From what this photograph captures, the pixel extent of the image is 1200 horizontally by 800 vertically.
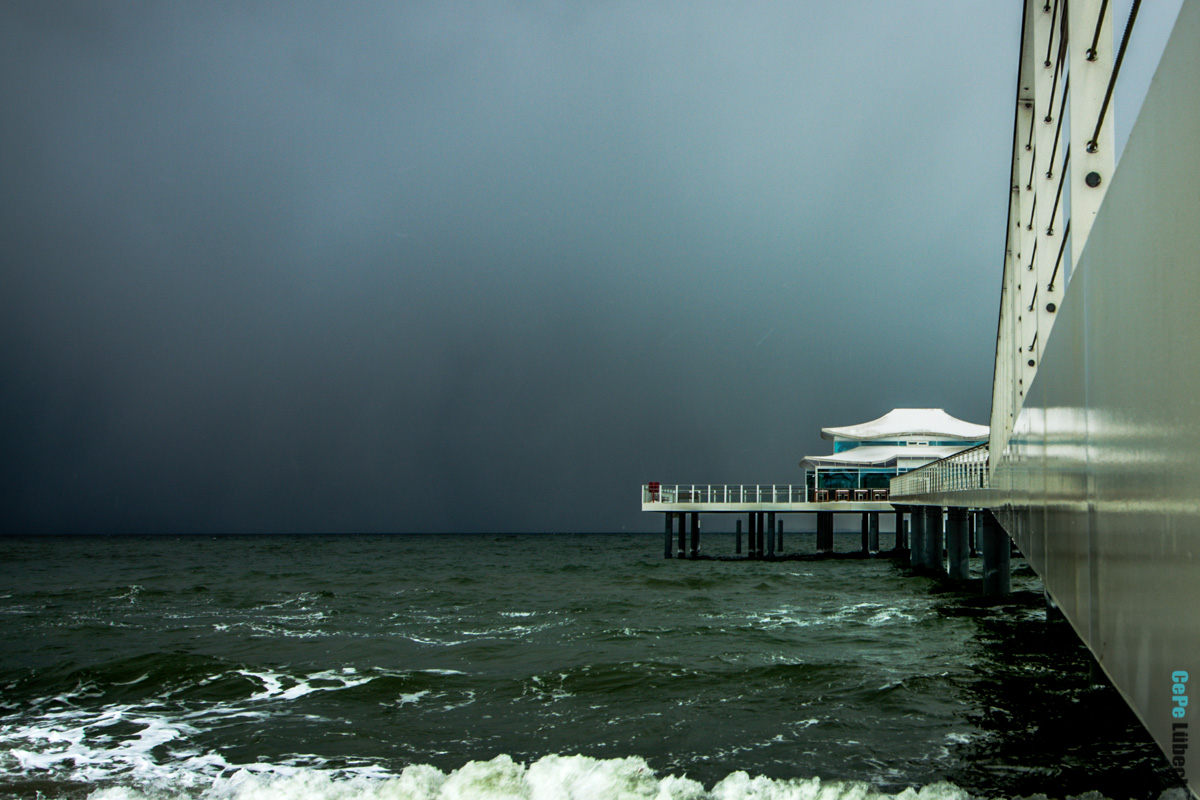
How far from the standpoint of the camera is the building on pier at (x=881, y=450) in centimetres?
5116

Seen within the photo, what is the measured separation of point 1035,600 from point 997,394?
13776 millimetres

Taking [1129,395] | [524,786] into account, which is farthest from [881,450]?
[1129,395]

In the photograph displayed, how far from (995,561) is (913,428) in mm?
37662

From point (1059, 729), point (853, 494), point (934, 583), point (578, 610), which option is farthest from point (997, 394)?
point (853, 494)

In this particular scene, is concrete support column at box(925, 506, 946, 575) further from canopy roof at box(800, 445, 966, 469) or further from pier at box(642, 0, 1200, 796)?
pier at box(642, 0, 1200, 796)

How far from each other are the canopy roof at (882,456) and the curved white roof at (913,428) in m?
1.53

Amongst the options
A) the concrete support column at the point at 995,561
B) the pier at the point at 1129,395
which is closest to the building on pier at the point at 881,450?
the concrete support column at the point at 995,561

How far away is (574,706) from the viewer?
12109 mm

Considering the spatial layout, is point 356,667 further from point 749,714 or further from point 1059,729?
point 1059,729

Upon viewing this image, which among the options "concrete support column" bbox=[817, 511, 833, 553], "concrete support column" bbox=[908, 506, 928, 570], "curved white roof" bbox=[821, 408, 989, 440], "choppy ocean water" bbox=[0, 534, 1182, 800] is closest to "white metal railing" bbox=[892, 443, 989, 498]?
"choppy ocean water" bbox=[0, 534, 1182, 800]

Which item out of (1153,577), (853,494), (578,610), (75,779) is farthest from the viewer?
(853,494)

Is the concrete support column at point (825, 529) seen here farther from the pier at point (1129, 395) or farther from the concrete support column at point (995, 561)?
the pier at point (1129, 395)

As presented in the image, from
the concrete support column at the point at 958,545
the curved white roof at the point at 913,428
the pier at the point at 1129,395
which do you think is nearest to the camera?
the pier at the point at 1129,395

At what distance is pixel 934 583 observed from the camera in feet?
98.1
